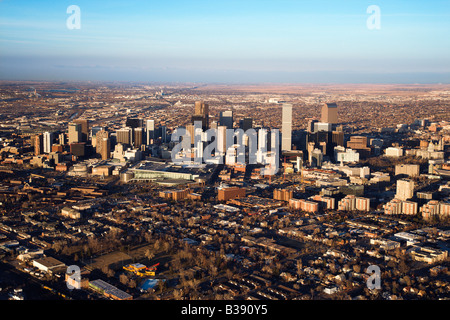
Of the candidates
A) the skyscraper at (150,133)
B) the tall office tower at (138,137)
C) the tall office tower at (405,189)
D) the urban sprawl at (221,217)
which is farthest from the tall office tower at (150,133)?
the tall office tower at (405,189)

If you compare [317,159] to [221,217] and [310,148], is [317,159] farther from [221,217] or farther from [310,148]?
[221,217]

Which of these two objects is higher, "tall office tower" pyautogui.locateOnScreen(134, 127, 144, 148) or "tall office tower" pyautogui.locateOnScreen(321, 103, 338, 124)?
"tall office tower" pyautogui.locateOnScreen(321, 103, 338, 124)

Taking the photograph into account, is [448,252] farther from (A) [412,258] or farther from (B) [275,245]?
(B) [275,245]

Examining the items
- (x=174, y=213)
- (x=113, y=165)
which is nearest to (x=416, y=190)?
(x=174, y=213)

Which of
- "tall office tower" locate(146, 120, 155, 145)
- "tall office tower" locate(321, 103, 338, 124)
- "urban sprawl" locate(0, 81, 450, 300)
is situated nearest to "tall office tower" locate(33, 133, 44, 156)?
"urban sprawl" locate(0, 81, 450, 300)

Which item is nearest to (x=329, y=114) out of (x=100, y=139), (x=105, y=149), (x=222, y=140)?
(x=222, y=140)

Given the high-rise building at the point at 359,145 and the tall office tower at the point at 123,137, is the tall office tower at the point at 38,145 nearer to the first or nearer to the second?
the tall office tower at the point at 123,137

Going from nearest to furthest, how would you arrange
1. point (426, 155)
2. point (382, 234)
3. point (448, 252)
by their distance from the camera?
point (448, 252)
point (382, 234)
point (426, 155)

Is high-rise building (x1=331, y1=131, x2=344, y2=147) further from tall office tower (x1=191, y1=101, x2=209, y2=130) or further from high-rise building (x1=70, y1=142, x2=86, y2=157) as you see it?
high-rise building (x1=70, y1=142, x2=86, y2=157)
